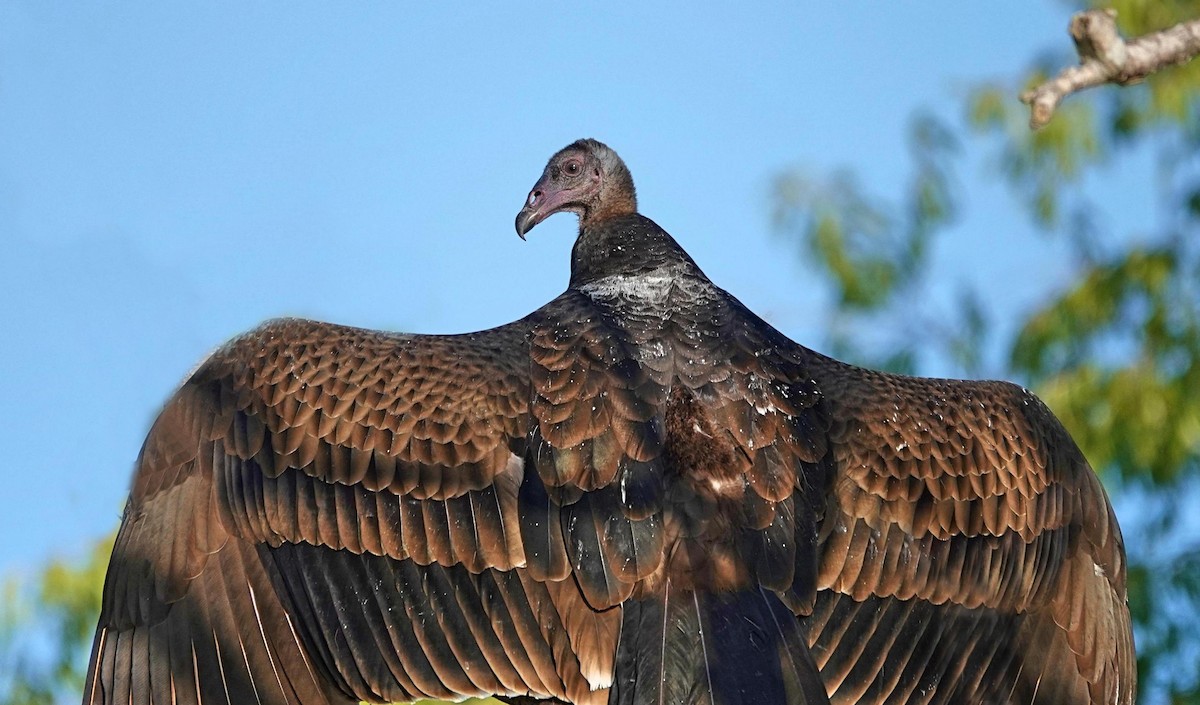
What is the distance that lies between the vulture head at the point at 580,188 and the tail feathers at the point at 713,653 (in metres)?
2.65

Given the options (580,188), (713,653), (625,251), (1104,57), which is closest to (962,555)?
(713,653)

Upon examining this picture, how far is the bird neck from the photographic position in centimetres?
634

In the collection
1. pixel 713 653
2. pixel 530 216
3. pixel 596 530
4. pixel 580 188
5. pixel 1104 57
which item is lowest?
pixel 713 653

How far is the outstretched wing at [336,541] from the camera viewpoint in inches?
208

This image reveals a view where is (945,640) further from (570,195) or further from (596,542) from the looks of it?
(570,195)

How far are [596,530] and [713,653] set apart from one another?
546 mm

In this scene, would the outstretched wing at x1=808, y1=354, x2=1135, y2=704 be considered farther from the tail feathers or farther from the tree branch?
the tree branch

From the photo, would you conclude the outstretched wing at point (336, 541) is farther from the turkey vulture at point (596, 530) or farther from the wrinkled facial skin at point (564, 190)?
the wrinkled facial skin at point (564, 190)

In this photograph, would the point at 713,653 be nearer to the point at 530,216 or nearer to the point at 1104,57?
the point at 1104,57

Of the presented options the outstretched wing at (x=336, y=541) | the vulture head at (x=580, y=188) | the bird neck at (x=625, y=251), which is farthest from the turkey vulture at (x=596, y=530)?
the vulture head at (x=580, y=188)

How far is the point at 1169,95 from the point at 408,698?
Answer: 25.2 ft

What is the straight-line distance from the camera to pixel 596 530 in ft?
16.9

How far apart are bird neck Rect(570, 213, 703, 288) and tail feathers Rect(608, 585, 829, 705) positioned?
5.30 ft

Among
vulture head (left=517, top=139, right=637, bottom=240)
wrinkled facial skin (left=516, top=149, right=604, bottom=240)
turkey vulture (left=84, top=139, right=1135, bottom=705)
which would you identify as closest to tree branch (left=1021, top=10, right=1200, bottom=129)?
turkey vulture (left=84, top=139, right=1135, bottom=705)
